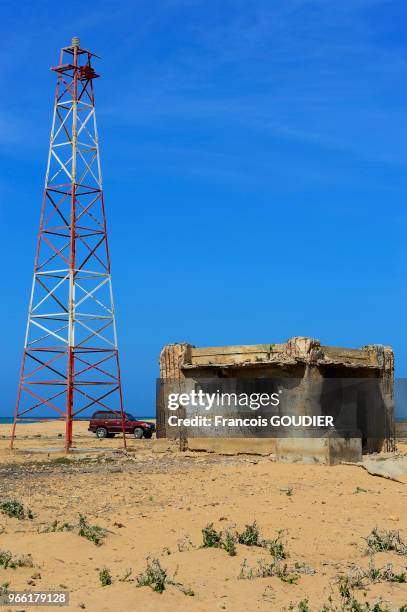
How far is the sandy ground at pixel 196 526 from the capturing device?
830cm

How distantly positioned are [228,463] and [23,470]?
19.0 ft

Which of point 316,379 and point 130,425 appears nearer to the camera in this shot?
point 316,379

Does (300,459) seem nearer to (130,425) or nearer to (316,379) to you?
(316,379)

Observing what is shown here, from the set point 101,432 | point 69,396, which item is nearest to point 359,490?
point 69,396

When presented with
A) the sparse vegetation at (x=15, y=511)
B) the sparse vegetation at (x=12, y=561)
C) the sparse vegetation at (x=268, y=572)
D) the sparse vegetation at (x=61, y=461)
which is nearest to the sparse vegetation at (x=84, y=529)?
the sparse vegetation at (x=15, y=511)

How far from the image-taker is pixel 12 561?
904cm

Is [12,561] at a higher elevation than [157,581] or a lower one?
higher

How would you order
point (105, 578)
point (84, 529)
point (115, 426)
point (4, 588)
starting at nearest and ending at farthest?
point (4, 588)
point (105, 578)
point (84, 529)
point (115, 426)

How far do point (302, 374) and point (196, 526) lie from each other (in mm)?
11212

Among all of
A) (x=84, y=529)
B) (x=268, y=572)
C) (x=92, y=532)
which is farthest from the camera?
(x=84, y=529)

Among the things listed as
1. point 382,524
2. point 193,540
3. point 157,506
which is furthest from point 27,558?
point 382,524

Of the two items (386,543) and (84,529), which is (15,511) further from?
(386,543)

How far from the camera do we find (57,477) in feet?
60.1

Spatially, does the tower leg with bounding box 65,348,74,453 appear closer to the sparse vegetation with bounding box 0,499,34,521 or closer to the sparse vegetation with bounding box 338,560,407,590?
the sparse vegetation with bounding box 0,499,34,521
